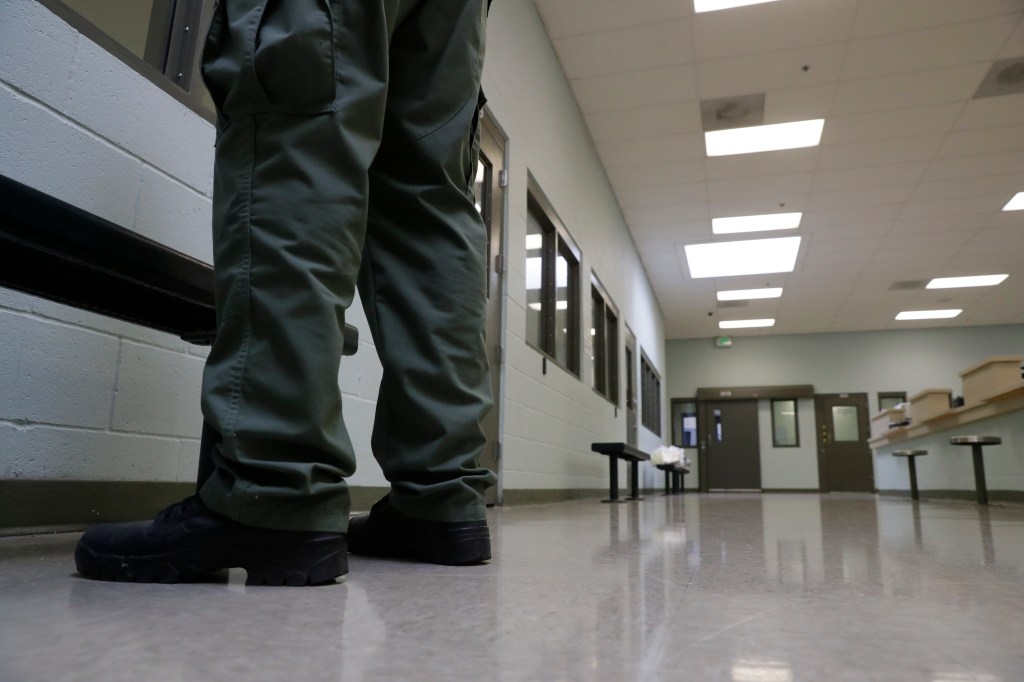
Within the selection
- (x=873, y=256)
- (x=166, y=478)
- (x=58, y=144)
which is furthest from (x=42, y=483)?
(x=873, y=256)

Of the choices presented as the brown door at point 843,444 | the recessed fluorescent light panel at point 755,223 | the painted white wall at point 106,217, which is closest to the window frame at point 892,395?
the brown door at point 843,444

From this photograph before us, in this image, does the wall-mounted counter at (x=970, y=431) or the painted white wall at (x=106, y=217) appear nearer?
the painted white wall at (x=106, y=217)

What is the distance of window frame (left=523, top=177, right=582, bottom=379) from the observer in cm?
518

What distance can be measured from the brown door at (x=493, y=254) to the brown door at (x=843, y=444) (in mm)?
11427

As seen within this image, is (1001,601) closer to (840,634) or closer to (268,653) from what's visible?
(840,634)

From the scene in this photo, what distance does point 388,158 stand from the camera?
1.25 meters

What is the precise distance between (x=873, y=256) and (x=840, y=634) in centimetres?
1040

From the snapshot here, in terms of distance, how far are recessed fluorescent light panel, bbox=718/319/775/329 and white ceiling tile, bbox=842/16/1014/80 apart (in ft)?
26.2

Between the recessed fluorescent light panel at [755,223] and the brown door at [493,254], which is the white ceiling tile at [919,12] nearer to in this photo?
the brown door at [493,254]

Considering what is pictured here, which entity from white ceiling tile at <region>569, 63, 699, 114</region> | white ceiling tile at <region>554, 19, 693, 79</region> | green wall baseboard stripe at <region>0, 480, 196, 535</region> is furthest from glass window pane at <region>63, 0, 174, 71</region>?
white ceiling tile at <region>569, 63, 699, 114</region>

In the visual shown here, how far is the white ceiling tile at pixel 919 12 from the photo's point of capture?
190 inches

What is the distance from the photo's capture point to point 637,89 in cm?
602

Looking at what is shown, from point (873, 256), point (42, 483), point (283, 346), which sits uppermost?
point (873, 256)

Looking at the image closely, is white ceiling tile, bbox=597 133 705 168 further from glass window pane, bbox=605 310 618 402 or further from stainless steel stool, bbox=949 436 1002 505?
stainless steel stool, bbox=949 436 1002 505
